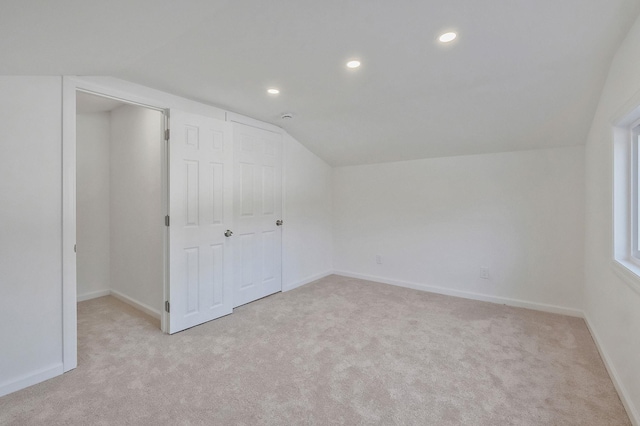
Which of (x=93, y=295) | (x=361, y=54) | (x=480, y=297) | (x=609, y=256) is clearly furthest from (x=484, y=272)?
(x=93, y=295)

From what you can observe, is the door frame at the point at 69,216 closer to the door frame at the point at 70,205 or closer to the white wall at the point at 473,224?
the door frame at the point at 70,205

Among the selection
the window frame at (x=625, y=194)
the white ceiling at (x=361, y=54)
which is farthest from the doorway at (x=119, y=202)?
the window frame at (x=625, y=194)

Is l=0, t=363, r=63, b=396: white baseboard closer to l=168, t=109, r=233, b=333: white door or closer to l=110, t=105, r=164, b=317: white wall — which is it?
l=168, t=109, r=233, b=333: white door

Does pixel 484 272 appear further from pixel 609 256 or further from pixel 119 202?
pixel 119 202

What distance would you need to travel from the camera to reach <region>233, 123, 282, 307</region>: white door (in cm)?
336

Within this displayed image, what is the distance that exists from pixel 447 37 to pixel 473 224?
8.22 feet

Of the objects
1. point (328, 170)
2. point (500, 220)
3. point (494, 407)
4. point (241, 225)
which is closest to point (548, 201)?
point (500, 220)

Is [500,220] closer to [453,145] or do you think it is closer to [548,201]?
[548,201]

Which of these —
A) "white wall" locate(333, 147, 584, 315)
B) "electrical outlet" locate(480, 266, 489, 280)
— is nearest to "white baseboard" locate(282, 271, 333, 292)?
"white wall" locate(333, 147, 584, 315)

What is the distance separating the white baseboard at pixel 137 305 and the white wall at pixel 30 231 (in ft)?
3.35

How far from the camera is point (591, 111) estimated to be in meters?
2.52

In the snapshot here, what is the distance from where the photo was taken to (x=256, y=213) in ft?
11.8

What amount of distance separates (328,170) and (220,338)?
3072mm

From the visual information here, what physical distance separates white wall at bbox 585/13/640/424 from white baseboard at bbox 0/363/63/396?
11.7ft
